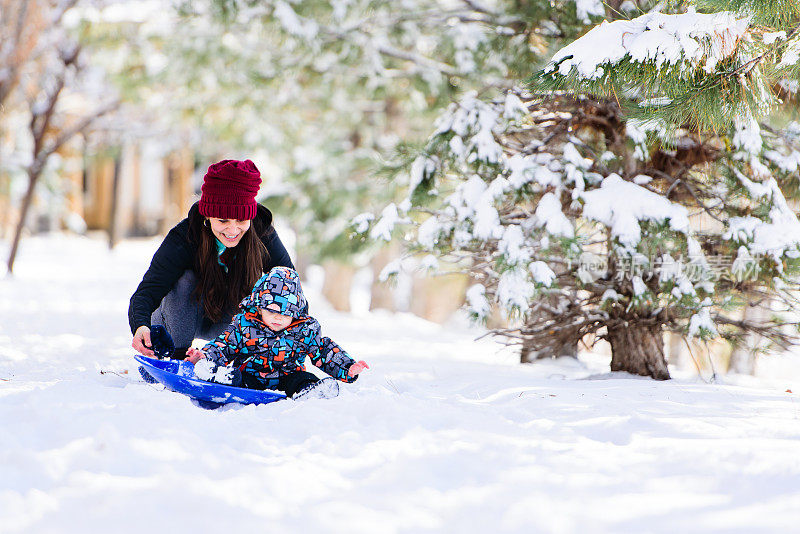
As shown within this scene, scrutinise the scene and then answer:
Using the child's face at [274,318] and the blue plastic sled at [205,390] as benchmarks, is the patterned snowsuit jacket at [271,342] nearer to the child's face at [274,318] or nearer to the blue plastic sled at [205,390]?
the child's face at [274,318]

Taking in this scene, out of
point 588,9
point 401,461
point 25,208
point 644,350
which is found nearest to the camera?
point 401,461

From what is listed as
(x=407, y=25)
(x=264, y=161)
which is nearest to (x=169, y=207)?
(x=264, y=161)

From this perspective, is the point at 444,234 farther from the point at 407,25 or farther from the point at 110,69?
the point at 110,69

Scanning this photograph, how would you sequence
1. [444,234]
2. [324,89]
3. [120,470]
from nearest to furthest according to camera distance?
1. [120,470]
2. [444,234]
3. [324,89]

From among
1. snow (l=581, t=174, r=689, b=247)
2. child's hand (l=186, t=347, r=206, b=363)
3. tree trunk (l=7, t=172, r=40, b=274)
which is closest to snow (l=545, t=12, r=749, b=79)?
snow (l=581, t=174, r=689, b=247)

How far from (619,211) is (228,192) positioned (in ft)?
6.32

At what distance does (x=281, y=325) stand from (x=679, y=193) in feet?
8.16

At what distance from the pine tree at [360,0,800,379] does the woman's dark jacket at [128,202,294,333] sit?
2.48 feet

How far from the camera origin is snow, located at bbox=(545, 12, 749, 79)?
2514 mm

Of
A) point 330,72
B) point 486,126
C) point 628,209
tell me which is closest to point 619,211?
point 628,209

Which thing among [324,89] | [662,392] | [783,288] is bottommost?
[662,392]

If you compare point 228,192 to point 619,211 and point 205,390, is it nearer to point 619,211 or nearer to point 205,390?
point 205,390

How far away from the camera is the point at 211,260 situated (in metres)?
3.24

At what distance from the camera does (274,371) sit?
2.98 m
